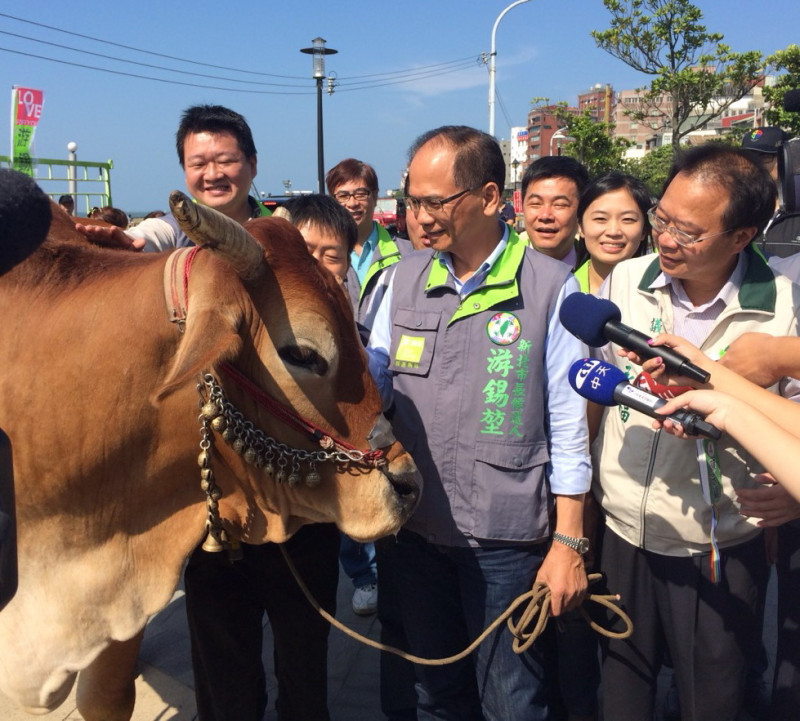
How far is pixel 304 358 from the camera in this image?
2045mm

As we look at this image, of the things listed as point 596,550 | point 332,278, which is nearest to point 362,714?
point 596,550

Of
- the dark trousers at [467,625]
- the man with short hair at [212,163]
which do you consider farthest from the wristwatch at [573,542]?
the man with short hair at [212,163]

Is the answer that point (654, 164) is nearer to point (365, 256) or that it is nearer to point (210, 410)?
point (365, 256)

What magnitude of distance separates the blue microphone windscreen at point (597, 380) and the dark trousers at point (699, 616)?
757mm

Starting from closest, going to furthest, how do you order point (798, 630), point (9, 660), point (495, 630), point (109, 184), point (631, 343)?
point (631, 343), point (9, 660), point (495, 630), point (798, 630), point (109, 184)

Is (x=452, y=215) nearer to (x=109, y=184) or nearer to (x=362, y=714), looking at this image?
(x=362, y=714)

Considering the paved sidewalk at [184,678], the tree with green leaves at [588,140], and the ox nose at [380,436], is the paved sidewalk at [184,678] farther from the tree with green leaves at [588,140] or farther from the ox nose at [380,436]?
the tree with green leaves at [588,140]

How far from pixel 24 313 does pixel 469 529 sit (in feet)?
5.05

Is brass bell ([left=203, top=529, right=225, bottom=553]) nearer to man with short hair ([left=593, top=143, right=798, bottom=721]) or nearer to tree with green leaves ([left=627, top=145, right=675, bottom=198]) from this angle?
man with short hair ([left=593, top=143, right=798, bottom=721])

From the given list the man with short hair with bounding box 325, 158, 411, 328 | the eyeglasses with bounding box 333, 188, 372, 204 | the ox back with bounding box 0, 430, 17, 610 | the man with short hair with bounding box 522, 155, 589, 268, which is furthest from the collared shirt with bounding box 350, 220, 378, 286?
the ox back with bounding box 0, 430, 17, 610

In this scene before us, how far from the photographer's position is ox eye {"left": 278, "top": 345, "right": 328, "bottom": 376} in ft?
6.64

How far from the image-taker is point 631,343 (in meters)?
1.93

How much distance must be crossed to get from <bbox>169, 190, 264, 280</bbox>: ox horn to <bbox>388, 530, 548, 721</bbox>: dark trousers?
1.20 m

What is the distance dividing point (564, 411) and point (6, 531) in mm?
1836
